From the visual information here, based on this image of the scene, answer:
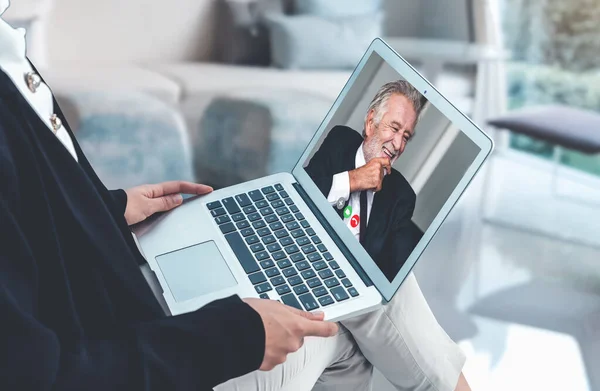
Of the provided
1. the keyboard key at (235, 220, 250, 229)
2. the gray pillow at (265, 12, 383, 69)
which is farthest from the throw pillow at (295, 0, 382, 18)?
the keyboard key at (235, 220, 250, 229)

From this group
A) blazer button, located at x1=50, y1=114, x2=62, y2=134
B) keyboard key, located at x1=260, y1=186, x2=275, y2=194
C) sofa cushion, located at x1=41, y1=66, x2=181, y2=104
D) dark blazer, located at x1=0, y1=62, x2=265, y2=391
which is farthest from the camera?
sofa cushion, located at x1=41, y1=66, x2=181, y2=104

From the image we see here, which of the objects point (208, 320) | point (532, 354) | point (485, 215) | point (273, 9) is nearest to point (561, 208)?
point (485, 215)

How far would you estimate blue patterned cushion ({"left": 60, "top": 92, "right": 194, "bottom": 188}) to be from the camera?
7.22 ft

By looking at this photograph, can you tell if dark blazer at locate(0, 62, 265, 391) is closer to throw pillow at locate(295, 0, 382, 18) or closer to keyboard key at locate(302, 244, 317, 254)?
keyboard key at locate(302, 244, 317, 254)

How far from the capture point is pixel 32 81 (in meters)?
0.70

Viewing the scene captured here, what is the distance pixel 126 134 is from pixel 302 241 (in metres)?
1.45

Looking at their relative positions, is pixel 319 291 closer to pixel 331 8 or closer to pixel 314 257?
pixel 314 257

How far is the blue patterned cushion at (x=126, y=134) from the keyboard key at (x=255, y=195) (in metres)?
1.26

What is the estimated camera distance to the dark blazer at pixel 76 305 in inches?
23.7

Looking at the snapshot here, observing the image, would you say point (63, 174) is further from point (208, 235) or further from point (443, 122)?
point (443, 122)

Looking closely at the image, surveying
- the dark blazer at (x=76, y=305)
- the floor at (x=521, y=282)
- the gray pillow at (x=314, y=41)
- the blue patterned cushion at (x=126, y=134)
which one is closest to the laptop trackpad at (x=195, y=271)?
the dark blazer at (x=76, y=305)

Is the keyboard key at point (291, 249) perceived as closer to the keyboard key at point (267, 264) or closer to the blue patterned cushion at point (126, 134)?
the keyboard key at point (267, 264)

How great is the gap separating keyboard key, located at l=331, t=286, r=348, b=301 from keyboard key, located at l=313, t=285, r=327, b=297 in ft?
0.03

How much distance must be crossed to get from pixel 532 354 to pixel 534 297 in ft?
0.91
